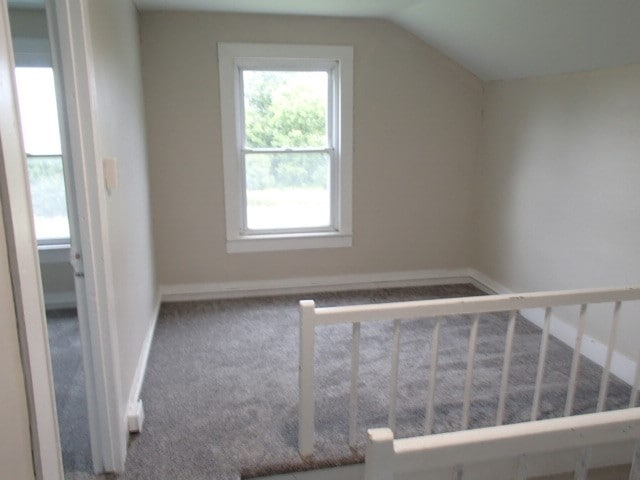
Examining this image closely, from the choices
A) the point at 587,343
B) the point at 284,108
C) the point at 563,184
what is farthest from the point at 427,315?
the point at 284,108

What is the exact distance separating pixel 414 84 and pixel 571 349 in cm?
213

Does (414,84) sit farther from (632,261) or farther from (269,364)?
(269,364)

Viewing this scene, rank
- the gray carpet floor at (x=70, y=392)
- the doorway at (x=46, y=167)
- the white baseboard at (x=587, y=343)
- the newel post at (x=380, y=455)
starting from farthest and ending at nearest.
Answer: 1. the doorway at (x=46, y=167)
2. the white baseboard at (x=587, y=343)
3. the gray carpet floor at (x=70, y=392)
4. the newel post at (x=380, y=455)

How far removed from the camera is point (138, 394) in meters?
2.45

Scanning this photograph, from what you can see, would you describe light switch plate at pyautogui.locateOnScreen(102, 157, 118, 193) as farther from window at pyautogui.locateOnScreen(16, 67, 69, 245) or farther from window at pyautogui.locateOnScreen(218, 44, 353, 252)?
window at pyautogui.locateOnScreen(16, 67, 69, 245)

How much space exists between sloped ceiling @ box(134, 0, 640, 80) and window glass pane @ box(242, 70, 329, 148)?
17.5 inches

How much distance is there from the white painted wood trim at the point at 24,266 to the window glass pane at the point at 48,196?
9.37ft

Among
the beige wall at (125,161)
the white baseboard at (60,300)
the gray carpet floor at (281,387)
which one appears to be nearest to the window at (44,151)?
the white baseboard at (60,300)

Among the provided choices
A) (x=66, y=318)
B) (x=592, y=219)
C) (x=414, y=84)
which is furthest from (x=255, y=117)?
(x=592, y=219)

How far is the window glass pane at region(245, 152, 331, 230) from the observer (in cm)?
380

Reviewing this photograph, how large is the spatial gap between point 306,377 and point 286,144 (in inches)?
88.0

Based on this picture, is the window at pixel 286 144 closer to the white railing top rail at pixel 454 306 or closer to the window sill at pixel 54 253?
the window sill at pixel 54 253

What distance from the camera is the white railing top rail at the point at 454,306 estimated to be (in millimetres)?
1843

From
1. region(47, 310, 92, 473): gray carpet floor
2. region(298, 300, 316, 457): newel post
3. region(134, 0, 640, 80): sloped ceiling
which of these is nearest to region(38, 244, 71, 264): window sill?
region(47, 310, 92, 473): gray carpet floor
